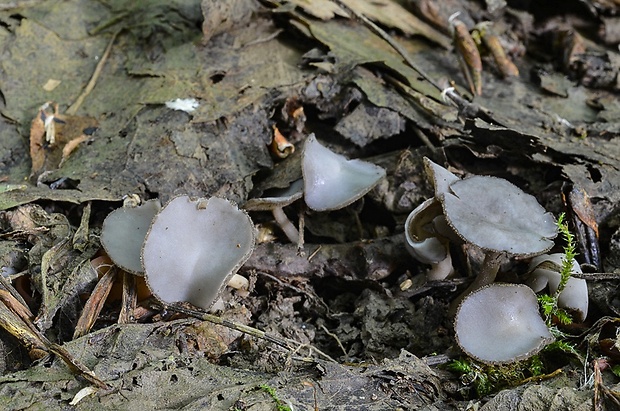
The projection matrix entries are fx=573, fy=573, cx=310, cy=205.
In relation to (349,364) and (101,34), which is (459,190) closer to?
(349,364)

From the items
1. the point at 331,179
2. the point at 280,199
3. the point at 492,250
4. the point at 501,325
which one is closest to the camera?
the point at 492,250

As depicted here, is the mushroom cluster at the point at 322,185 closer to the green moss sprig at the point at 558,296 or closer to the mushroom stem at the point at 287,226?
the mushroom stem at the point at 287,226

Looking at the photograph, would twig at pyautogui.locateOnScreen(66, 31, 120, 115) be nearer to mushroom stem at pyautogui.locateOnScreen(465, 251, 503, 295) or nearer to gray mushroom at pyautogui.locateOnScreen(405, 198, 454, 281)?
gray mushroom at pyautogui.locateOnScreen(405, 198, 454, 281)

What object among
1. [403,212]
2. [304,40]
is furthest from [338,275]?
[304,40]

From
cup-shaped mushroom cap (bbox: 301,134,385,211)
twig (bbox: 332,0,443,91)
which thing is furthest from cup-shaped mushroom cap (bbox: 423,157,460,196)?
twig (bbox: 332,0,443,91)

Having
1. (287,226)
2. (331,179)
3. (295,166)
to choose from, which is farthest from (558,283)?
(295,166)

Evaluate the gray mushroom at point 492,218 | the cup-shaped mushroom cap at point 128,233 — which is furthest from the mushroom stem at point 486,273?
the cup-shaped mushroom cap at point 128,233

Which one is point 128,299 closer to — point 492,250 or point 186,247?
point 186,247
